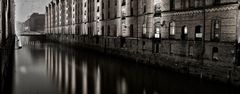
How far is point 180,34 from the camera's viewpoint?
2191cm

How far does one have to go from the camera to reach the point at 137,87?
16.9 meters

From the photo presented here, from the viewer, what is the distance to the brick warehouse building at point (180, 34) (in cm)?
1694

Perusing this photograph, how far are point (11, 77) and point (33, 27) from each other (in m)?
135

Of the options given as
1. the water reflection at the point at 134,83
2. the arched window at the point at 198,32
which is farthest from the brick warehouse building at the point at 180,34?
the water reflection at the point at 134,83

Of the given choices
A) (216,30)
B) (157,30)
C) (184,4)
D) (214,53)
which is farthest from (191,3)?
(157,30)

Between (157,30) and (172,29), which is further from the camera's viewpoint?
(157,30)

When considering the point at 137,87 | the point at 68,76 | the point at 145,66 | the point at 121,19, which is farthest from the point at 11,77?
the point at 121,19

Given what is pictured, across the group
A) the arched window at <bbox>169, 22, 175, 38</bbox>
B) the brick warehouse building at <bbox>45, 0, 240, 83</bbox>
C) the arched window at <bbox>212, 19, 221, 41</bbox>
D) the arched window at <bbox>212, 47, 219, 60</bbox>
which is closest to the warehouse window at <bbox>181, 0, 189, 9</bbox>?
the brick warehouse building at <bbox>45, 0, 240, 83</bbox>

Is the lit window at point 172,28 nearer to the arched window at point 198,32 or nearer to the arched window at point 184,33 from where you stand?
the arched window at point 184,33

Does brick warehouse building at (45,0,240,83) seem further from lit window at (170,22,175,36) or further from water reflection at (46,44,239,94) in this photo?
water reflection at (46,44,239,94)

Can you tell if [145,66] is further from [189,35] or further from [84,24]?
[84,24]

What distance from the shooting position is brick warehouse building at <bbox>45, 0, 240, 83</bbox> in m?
16.9

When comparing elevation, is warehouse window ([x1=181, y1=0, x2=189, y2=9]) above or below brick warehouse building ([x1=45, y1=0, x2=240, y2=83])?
above

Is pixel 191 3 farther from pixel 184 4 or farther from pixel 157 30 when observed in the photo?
pixel 157 30
